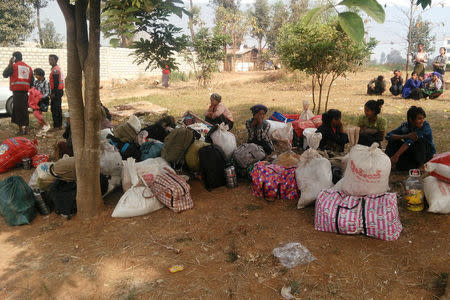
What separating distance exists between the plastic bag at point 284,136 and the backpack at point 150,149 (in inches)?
74.0

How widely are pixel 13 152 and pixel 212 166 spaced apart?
3177mm

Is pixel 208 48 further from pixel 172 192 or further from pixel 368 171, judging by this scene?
pixel 368 171

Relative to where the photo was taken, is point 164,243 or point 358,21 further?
point 164,243

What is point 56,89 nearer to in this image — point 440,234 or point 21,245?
point 21,245

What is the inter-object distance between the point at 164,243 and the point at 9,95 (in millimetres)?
8118

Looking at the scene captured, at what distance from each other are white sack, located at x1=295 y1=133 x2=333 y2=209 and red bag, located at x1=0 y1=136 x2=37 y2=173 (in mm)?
4107

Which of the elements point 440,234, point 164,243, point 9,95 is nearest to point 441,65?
point 440,234

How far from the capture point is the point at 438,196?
9.88 feet

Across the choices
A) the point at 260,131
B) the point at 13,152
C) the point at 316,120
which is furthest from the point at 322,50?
the point at 13,152

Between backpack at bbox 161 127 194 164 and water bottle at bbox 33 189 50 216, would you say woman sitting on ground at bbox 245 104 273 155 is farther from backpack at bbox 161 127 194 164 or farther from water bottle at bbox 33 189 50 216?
water bottle at bbox 33 189 50 216

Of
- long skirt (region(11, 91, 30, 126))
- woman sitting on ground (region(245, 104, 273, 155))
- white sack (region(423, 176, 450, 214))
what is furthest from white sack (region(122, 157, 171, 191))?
long skirt (region(11, 91, 30, 126))

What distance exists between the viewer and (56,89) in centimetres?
702

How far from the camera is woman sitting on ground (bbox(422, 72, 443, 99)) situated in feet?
31.8

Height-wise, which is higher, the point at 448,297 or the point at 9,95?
the point at 9,95
